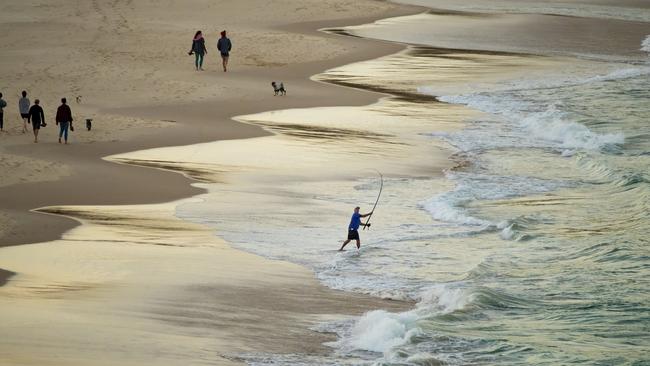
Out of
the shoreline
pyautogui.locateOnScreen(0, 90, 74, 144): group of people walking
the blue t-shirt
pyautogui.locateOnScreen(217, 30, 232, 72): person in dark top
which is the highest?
pyautogui.locateOnScreen(217, 30, 232, 72): person in dark top

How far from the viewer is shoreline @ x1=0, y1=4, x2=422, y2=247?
1925 cm

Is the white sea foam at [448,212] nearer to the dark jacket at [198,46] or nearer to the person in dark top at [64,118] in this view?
the person in dark top at [64,118]

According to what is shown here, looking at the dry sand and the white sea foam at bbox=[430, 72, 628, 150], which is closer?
the dry sand

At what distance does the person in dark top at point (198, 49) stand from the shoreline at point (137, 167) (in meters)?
1.68

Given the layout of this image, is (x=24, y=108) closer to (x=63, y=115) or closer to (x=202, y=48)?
(x=63, y=115)

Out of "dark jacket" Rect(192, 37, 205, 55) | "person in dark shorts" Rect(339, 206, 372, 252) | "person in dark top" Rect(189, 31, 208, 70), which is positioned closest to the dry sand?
"person in dark top" Rect(189, 31, 208, 70)

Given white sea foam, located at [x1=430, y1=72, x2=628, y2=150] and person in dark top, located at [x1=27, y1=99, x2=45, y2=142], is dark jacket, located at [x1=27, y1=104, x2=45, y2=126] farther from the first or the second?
white sea foam, located at [x1=430, y1=72, x2=628, y2=150]

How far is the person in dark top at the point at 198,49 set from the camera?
36.4 meters

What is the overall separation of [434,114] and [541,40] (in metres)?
18.2

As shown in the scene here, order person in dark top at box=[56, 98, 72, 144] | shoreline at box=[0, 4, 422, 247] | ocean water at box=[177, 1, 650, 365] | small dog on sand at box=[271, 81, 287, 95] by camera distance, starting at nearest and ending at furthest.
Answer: ocean water at box=[177, 1, 650, 365] < shoreline at box=[0, 4, 422, 247] < person in dark top at box=[56, 98, 72, 144] < small dog on sand at box=[271, 81, 287, 95]

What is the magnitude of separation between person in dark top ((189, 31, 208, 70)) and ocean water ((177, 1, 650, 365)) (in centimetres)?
419

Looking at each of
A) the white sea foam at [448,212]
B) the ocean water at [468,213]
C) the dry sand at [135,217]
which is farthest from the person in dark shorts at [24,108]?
the white sea foam at [448,212]

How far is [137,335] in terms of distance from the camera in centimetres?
1378

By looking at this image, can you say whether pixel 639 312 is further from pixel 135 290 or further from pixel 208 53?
pixel 208 53
